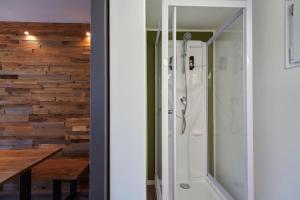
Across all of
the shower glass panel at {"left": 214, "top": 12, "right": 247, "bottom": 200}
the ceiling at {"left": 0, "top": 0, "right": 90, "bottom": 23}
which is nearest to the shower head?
the shower glass panel at {"left": 214, "top": 12, "right": 247, "bottom": 200}

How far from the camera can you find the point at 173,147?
191 centimetres

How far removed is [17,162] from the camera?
1.88m

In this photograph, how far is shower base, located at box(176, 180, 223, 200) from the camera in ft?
8.18

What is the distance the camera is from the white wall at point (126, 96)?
125 centimetres

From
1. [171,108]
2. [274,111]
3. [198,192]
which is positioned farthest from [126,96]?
[198,192]

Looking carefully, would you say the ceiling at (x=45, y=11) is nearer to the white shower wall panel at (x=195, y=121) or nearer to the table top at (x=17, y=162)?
the white shower wall panel at (x=195, y=121)

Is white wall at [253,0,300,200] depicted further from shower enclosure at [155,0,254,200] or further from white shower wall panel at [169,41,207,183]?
white shower wall panel at [169,41,207,183]

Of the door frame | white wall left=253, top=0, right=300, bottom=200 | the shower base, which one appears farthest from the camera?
the shower base

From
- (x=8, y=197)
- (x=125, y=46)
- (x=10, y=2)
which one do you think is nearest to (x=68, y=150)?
(x=8, y=197)

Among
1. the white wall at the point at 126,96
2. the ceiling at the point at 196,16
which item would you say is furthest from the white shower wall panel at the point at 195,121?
the white wall at the point at 126,96

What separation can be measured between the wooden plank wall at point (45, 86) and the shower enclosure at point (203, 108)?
1135mm

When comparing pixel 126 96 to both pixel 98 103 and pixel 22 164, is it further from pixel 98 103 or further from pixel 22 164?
pixel 22 164

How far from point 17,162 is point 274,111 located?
7.26 ft

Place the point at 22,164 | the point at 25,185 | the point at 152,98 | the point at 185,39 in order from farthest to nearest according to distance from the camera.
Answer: the point at 152,98 → the point at 185,39 → the point at 25,185 → the point at 22,164
